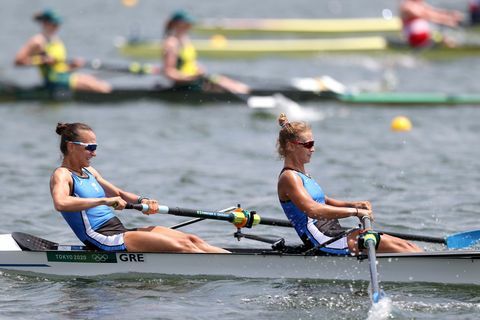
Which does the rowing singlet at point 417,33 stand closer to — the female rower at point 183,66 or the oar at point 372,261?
the female rower at point 183,66

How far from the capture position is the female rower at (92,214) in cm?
834

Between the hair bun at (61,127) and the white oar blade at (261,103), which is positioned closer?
the hair bun at (61,127)

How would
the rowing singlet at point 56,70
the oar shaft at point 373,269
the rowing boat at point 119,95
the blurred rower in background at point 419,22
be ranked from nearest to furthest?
the oar shaft at point 373,269, the rowing singlet at point 56,70, the rowing boat at point 119,95, the blurred rower in background at point 419,22

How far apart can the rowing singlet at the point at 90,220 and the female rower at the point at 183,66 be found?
28.7ft

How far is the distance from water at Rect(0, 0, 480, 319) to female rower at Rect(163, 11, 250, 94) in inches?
14.7

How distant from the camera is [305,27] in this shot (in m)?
27.0

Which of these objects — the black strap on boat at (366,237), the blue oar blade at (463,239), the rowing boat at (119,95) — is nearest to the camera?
the black strap on boat at (366,237)

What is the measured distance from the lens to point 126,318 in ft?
25.5

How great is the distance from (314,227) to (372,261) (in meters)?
0.75

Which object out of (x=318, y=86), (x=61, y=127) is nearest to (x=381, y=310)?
(x=61, y=127)

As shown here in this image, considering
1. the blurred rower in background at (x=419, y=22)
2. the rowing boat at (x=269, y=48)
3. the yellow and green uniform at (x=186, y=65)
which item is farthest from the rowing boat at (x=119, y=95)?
the rowing boat at (x=269, y=48)

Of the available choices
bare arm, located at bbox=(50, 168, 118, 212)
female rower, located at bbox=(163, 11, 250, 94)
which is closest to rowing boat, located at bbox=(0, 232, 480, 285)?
bare arm, located at bbox=(50, 168, 118, 212)

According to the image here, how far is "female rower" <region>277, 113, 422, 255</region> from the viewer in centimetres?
817

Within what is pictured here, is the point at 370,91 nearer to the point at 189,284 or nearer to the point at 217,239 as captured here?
the point at 217,239
